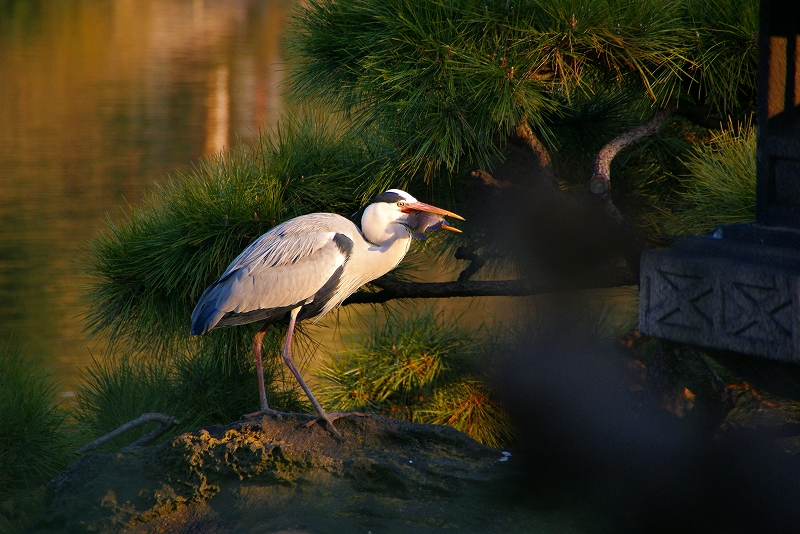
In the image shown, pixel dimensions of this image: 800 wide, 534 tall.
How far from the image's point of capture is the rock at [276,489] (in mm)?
1836

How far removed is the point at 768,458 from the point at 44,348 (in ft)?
9.48

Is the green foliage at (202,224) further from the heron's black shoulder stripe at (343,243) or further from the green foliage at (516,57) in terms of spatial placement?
the heron's black shoulder stripe at (343,243)

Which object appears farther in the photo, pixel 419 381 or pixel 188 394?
pixel 419 381

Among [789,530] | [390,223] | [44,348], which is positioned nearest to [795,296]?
[789,530]

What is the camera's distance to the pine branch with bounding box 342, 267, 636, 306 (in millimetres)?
2631

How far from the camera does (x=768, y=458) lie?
6.98 ft

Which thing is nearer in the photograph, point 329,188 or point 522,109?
point 522,109

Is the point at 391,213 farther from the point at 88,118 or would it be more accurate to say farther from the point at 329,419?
the point at 88,118

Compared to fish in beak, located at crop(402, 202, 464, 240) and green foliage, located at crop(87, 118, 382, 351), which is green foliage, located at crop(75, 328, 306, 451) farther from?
fish in beak, located at crop(402, 202, 464, 240)

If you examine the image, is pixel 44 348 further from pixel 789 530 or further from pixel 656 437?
pixel 789 530

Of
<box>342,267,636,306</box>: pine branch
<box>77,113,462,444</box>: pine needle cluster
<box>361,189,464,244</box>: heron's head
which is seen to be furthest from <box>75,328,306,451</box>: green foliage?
<box>361,189,464,244</box>: heron's head

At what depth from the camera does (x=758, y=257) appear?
1.68m

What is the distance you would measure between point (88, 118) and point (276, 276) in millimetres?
6868

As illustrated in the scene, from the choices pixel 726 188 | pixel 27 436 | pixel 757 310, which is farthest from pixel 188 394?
pixel 757 310
